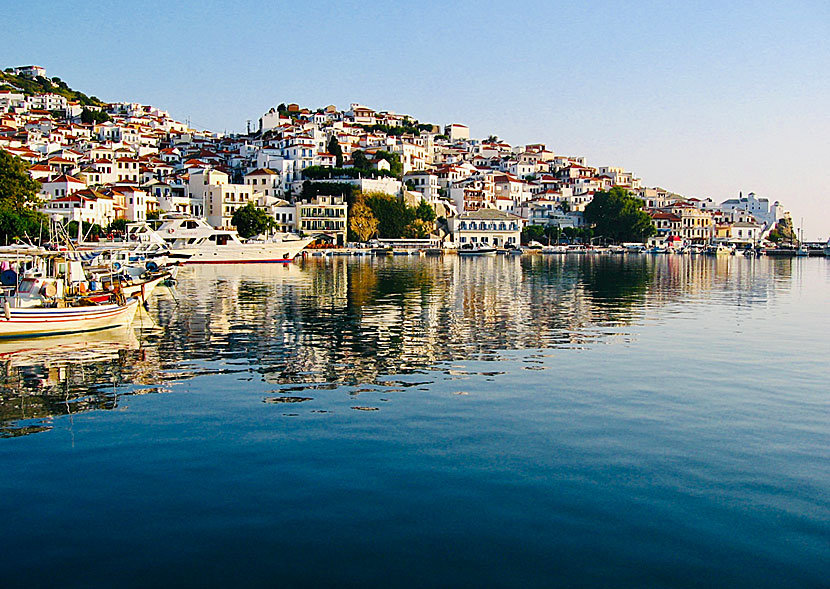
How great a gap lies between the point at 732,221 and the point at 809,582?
155520 mm

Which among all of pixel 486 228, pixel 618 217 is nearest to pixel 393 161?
pixel 486 228

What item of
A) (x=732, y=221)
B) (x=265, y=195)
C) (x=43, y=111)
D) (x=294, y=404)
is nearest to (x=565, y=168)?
(x=732, y=221)

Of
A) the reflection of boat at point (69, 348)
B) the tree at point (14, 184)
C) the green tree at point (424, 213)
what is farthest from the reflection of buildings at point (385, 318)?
the green tree at point (424, 213)

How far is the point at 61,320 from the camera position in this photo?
20.1m

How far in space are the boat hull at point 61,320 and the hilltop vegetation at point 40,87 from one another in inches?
6142

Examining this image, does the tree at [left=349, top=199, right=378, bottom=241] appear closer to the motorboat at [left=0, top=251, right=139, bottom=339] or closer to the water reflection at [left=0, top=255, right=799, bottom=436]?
the water reflection at [left=0, top=255, right=799, bottom=436]

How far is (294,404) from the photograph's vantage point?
12641mm

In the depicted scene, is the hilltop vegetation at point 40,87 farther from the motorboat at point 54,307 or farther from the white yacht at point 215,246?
the motorboat at point 54,307

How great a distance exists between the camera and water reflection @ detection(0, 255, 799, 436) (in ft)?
46.8

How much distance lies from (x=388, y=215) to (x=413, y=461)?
304ft

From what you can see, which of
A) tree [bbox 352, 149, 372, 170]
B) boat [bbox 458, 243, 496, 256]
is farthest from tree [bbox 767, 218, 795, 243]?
tree [bbox 352, 149, 372, 170]

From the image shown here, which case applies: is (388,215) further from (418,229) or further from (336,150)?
(336,150)

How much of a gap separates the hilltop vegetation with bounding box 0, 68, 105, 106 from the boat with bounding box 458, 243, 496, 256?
339 ft

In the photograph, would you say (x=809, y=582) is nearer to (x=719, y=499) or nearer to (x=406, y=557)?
(x=719, y=499)
